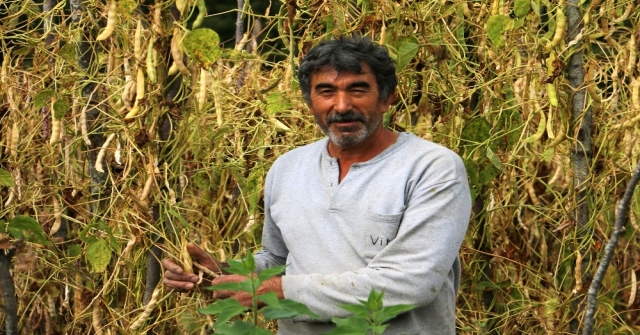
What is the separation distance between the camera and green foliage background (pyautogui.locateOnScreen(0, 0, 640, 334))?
271 centimetres

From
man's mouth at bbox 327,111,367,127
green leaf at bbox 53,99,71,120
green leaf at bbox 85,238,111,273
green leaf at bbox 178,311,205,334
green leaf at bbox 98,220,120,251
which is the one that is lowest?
green leaf at bbox 178,311,205,334

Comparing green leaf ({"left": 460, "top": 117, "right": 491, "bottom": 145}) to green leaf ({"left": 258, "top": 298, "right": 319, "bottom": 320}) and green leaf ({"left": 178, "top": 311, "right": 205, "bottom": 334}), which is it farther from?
green leaf ({"left": 258, "top": 298, "right": 319, "bottom": 320})

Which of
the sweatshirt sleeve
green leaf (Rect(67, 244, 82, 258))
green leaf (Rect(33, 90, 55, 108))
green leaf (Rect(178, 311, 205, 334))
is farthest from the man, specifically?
green leaf (Rect(33, 90, 55, 108))

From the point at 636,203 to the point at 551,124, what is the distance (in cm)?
35

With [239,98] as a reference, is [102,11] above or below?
above

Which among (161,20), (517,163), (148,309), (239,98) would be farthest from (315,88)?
(517,163)

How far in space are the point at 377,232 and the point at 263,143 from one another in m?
1.13

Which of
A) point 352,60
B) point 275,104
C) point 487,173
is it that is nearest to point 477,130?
point 487,173

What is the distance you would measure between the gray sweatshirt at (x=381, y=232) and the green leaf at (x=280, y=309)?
0.33 m

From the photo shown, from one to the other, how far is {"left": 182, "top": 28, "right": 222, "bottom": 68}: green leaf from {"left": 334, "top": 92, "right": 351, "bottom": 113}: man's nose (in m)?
0.32

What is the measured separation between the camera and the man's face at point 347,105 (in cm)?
230

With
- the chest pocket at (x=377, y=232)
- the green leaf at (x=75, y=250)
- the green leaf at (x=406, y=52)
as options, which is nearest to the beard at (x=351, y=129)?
the chest pocket at (x=377, y=232)

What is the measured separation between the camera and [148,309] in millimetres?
2697

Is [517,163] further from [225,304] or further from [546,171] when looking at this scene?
[225,304]
